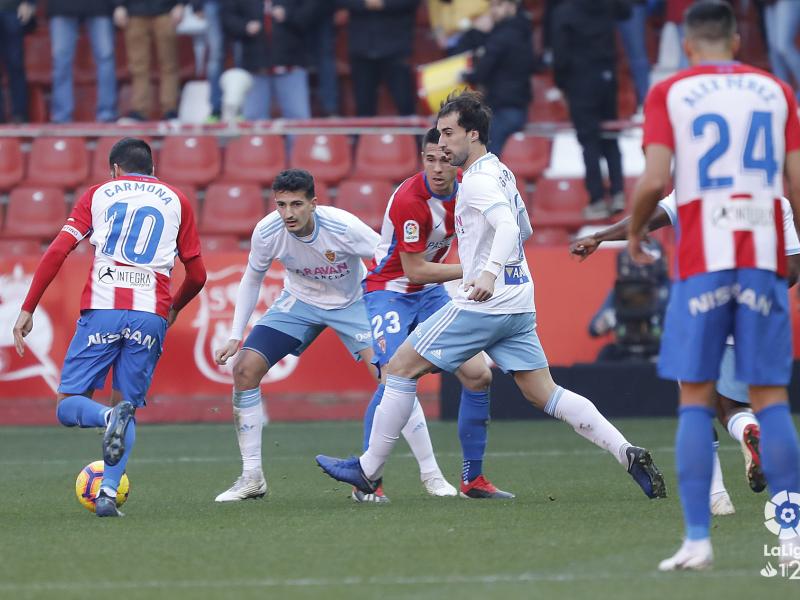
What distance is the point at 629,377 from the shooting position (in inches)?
529

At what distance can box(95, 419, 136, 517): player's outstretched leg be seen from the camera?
7.61 meters

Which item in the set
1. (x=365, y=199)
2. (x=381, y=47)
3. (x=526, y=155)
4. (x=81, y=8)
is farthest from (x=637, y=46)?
(x=81, y=8)

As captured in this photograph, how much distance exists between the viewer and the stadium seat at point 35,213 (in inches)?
620

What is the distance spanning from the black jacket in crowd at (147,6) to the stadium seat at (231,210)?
7.04 feet

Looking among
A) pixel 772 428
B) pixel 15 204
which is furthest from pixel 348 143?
pixel 772 428

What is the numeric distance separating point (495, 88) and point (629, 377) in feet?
11.9

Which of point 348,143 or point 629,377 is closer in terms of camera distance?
point 629,377

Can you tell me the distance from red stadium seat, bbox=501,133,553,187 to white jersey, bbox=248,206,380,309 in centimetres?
729

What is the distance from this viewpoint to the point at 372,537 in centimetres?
654

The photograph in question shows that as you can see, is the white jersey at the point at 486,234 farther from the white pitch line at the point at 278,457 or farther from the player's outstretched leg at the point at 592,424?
the white pitch line at the point at 278,457

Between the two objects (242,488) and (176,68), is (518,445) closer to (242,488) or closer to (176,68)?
(242,488)

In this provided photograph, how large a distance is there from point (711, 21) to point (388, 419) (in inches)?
120

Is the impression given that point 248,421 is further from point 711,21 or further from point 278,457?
point 711,21

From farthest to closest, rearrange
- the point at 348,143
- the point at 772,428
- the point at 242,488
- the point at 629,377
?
the point at 348,143, the point at 629,377, the point at 242,488, the point at 772,428
